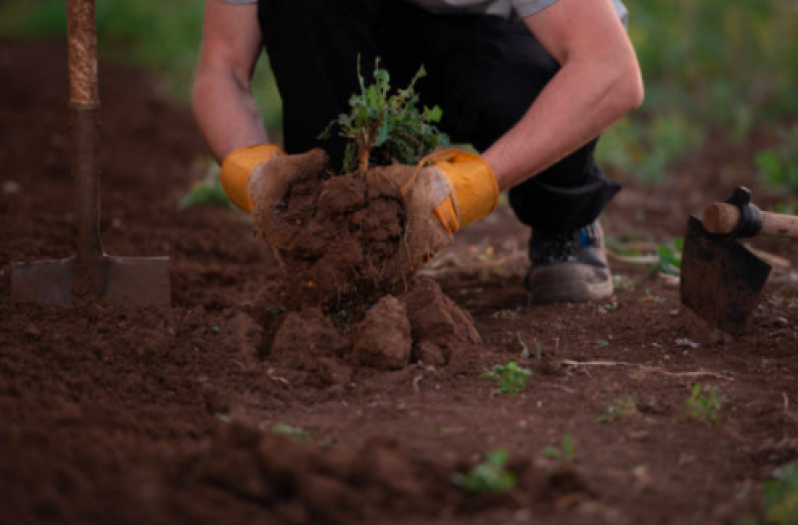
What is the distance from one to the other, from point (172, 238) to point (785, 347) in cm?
225

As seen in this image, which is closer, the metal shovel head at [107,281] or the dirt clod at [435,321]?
the dirt clod at [435,321]

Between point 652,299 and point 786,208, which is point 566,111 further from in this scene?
point 786,208

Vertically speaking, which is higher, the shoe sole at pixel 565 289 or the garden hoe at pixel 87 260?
the garden hoe at pixel 87 260

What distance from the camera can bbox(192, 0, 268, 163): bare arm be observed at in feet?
8.61

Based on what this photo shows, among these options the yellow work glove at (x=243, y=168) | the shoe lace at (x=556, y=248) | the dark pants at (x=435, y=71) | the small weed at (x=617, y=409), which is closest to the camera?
the small weed at (x=617, y=409)

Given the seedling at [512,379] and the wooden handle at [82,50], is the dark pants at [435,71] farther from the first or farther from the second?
the seedling at [512,379]

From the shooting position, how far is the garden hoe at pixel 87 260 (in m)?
2.44

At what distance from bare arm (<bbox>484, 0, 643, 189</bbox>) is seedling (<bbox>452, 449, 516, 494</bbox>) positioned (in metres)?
0.98

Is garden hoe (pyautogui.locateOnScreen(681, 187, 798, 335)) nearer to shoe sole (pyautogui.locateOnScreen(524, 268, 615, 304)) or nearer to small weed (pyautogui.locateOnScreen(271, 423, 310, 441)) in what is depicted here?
shoe sole (pyautogui.locateOnScreen(524, 268, 615, 304))

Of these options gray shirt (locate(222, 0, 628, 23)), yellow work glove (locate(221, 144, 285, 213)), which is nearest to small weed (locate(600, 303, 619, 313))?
gray shirt (locate(222, 0, 628, 23))

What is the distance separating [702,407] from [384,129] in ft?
3.17

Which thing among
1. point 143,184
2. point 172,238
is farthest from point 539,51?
point 143,184

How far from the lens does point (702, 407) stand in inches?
73.5

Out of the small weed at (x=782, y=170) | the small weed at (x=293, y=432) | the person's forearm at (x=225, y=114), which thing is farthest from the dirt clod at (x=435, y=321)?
the small weed at (x=782, y=170)
